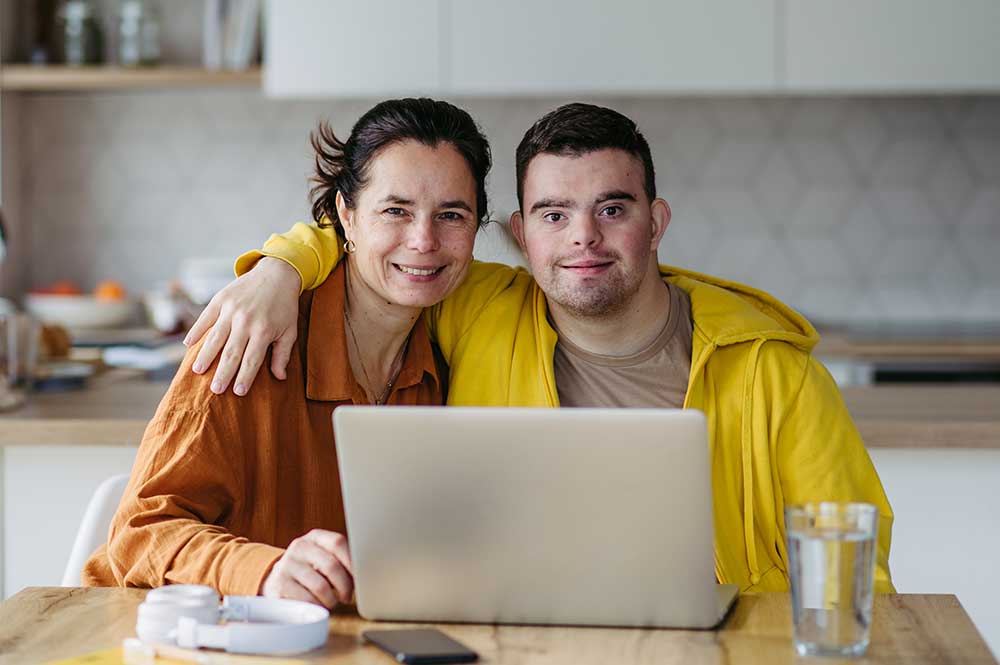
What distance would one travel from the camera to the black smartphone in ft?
3.50

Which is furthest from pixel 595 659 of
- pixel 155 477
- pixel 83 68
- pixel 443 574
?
pixel 83 68

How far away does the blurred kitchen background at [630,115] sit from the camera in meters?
3.52

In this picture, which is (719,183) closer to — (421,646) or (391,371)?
(391,371)

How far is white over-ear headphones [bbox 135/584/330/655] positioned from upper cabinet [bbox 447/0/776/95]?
8.60 ft

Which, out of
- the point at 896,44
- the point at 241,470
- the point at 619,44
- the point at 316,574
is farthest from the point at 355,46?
the point at 316,574

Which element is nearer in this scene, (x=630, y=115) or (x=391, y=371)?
(x=391, y=371)

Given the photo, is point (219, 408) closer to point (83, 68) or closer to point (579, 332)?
point (579, 332)

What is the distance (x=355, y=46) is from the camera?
358 cm

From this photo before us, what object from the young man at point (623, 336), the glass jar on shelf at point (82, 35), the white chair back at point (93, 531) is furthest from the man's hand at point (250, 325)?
the glass jar on shelf at point (82, 35)

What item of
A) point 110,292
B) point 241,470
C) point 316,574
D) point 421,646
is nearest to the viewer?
point 421,646

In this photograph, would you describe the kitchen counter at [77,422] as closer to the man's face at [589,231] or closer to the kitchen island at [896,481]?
the kitchen island at [896,481]

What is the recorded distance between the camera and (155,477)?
4.67 ft

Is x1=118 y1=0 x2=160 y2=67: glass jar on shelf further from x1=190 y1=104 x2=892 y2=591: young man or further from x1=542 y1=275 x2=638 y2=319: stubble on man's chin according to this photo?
x1=542 y1=275 x2=638 y2=319: stubble on man's chin

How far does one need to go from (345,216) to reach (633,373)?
1.51ft
